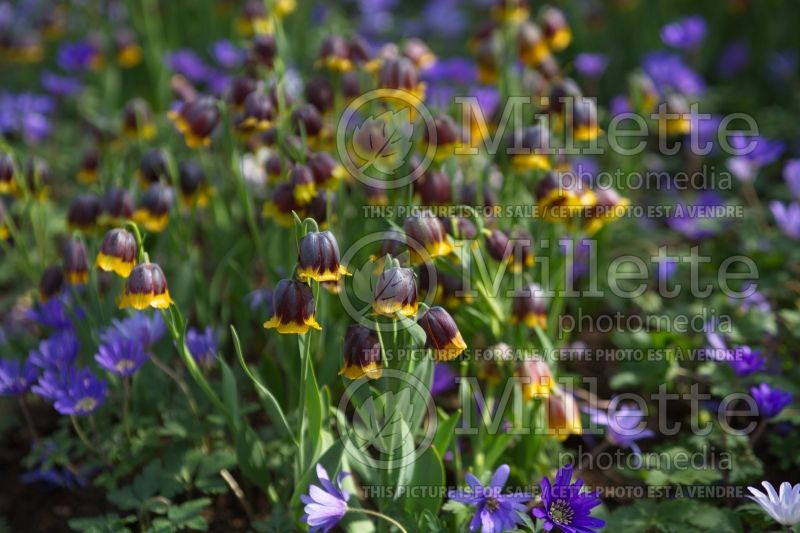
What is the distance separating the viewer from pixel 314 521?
1.62 metres

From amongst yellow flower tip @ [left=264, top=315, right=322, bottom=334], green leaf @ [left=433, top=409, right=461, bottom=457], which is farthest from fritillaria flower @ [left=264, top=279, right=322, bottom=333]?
green leaf @ [left=433, top=409, right=461, bottom=457]

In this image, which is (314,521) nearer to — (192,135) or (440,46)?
(192,135)

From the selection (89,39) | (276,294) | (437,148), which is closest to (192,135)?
(437,148)

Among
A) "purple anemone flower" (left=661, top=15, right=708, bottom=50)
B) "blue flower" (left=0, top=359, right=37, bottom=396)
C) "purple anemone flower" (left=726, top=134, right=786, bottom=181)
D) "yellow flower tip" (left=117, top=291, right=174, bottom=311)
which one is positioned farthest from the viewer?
"purple anemone flower" (left=661, top=15, right=708, bottom=50)

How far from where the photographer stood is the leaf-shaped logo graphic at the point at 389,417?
1.76 metres

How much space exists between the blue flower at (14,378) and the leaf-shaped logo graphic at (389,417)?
2.82ft

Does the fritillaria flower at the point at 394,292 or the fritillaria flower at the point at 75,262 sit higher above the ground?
the fritillaria flower at the point at 394,292

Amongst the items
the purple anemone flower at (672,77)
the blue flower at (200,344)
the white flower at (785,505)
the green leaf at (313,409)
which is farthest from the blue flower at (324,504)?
the purple anemone flower at (672,77)

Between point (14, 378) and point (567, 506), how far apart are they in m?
1.33

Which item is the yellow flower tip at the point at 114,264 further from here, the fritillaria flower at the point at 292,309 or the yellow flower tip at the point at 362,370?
the yellow flower tip at the point at 362,370

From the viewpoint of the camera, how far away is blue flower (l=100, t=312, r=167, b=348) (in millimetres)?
1987

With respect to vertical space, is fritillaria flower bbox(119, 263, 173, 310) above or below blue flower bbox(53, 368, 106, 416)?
above
